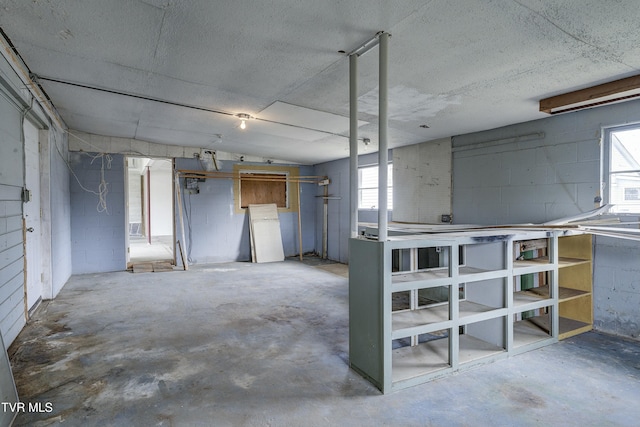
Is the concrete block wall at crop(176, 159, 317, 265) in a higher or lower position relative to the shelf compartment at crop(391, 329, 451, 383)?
higher

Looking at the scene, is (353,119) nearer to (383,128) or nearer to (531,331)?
(383,128)

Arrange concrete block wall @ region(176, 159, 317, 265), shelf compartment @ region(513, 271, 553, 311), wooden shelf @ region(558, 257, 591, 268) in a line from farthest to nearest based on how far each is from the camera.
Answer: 1. concrete block wall @ region(176, 159, 317, 265)
2. wooden shelf @ region(558, 257, 591, 268)
3. shelf compartment @ region(513, 271, 553, 311)

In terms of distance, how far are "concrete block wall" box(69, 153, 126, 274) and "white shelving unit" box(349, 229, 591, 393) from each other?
561cm

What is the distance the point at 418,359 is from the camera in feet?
8.61

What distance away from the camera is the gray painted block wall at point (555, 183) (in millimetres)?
3275

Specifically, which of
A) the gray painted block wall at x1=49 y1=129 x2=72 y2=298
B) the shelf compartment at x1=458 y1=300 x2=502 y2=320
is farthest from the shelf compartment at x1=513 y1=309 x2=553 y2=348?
the gray painted block wall at x1=49 y1=129 x2=72 y2=298

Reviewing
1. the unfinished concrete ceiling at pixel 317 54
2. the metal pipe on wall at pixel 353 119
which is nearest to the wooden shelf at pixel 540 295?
the metal pipe on wall at pixel 353 119

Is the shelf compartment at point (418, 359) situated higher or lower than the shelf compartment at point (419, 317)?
lower

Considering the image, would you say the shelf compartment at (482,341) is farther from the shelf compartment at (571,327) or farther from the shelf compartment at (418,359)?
the shelf compartment at (571,327)

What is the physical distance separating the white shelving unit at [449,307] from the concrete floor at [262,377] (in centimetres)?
13

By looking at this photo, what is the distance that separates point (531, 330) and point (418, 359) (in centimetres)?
141

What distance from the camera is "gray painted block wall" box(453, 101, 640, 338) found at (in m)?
3.28

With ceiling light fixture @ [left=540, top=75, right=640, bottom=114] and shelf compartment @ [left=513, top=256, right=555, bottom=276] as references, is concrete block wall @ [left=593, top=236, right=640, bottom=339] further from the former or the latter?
ceiling light fixture @ [left=540, top=75, right=640, bottom=114]

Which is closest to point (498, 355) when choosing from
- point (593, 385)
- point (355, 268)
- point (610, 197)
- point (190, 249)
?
point (593, 385)
